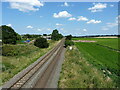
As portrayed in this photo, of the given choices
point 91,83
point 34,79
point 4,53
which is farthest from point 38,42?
point 91,83

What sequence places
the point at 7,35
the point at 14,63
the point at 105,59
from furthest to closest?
the point at 7,35 → the point at 105,59 → the point at 14,63

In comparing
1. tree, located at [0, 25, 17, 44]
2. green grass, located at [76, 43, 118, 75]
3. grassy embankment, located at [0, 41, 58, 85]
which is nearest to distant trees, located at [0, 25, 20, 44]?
tree, located at [0, 25, 17, 44]

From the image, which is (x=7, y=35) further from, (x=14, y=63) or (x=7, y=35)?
(x=14, y=63)

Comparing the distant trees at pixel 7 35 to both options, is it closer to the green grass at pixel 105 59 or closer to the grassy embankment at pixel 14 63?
the grassy embankment at pixel 14 63

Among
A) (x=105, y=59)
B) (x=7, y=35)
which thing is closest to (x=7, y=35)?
(x=7, y=35)

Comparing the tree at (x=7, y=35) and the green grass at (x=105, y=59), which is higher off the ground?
the tree at (x=7, y=35)

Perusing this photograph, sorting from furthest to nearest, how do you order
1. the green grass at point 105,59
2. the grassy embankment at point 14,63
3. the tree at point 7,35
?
the tree at point 7,35 → the green grass at point 105,59 → the grassy embankment at point 14,63

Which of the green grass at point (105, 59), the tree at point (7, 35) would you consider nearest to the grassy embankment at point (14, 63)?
the green grass at point (105, 59)

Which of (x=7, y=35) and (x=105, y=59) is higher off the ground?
(x=7, y=35)

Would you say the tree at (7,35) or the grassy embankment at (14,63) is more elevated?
the tree at (7,35)

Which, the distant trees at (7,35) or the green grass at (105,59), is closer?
the green grass at (105,59)

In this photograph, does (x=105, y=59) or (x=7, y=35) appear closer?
(x=105, y=59)

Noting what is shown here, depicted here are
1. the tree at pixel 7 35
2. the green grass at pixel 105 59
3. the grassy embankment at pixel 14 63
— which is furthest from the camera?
the tree at pixel 7 35

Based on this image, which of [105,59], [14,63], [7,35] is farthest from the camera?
[7,35]
